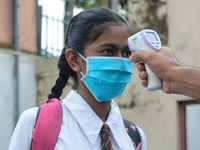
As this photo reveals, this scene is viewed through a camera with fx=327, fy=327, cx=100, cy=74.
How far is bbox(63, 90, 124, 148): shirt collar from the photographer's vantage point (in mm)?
2121

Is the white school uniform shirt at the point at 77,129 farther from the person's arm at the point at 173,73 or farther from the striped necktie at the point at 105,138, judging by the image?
the person's arm at the point at 173,73

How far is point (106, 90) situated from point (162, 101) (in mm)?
2991

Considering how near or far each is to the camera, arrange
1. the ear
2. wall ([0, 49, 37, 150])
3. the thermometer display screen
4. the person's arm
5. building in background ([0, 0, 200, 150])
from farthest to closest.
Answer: wall ([0, 49, 37, 150]) → building in background ([0, 0, 200, 150]) → the ear → the thermometer display screen → the person's arm

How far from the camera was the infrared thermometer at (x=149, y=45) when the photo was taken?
1.78m

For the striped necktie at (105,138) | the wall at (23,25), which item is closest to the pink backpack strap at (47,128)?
the striped necktie at (105,138)

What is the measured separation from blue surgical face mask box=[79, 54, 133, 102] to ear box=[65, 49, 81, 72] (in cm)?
12

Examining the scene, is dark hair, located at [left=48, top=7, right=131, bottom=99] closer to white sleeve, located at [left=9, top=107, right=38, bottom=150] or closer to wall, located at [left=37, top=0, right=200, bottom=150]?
white sleeve, located at [left=9, top=107, right=38, bottom=150]

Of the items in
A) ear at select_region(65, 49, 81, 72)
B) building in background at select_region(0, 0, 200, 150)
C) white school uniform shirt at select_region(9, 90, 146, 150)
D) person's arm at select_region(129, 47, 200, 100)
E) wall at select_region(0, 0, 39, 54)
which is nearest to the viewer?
person's arm at select_region(129, 47, 200, 100)

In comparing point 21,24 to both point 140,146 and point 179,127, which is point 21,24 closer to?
point 179,127

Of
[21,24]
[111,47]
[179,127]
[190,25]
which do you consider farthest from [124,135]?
[21,24]

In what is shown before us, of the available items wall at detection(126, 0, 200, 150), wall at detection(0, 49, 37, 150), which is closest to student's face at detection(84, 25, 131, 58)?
wall at detection(126, 0, 200, 150)

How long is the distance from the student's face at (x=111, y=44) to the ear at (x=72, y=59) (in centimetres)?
13

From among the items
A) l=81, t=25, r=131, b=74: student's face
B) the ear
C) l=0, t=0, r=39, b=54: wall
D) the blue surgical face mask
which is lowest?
the blue surgical face mask

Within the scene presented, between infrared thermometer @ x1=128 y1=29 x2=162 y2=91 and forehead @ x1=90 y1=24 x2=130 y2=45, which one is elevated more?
forehead @ x1=90 y1=24 x2=130 y2=45
